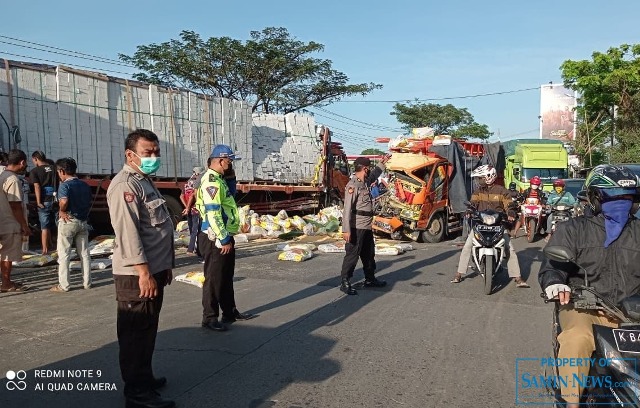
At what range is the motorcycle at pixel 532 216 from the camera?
1298cm

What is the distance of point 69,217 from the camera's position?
6.91 metres

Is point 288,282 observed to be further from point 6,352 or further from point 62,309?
point 6,352

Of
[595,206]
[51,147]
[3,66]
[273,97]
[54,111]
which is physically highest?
[273,97]

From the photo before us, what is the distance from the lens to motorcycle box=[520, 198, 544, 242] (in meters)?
13.0

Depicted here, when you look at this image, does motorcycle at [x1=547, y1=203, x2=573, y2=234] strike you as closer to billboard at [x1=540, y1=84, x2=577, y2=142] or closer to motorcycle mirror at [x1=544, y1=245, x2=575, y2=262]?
motorcycle mirror at [x1=544, y1=245, x2=575, y2=262]

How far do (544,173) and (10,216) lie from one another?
17204 millimetres

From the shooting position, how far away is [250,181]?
1675 centimetres

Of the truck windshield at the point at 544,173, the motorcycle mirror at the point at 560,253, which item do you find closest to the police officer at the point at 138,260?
the motorcycle mirror at the point at 560,253

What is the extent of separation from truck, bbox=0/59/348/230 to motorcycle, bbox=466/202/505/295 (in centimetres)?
837

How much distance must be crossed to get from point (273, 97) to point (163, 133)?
49.0 ft

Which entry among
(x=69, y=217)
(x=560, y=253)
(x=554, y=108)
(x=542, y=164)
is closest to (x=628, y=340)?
(x=560, y=253)

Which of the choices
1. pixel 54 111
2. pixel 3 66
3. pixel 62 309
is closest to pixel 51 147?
pixel 54 111

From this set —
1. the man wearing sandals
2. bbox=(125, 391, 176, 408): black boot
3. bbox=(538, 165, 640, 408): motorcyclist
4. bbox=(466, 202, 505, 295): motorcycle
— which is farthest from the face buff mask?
the man wearing sandals

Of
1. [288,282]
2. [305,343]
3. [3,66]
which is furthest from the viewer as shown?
[3,66]
